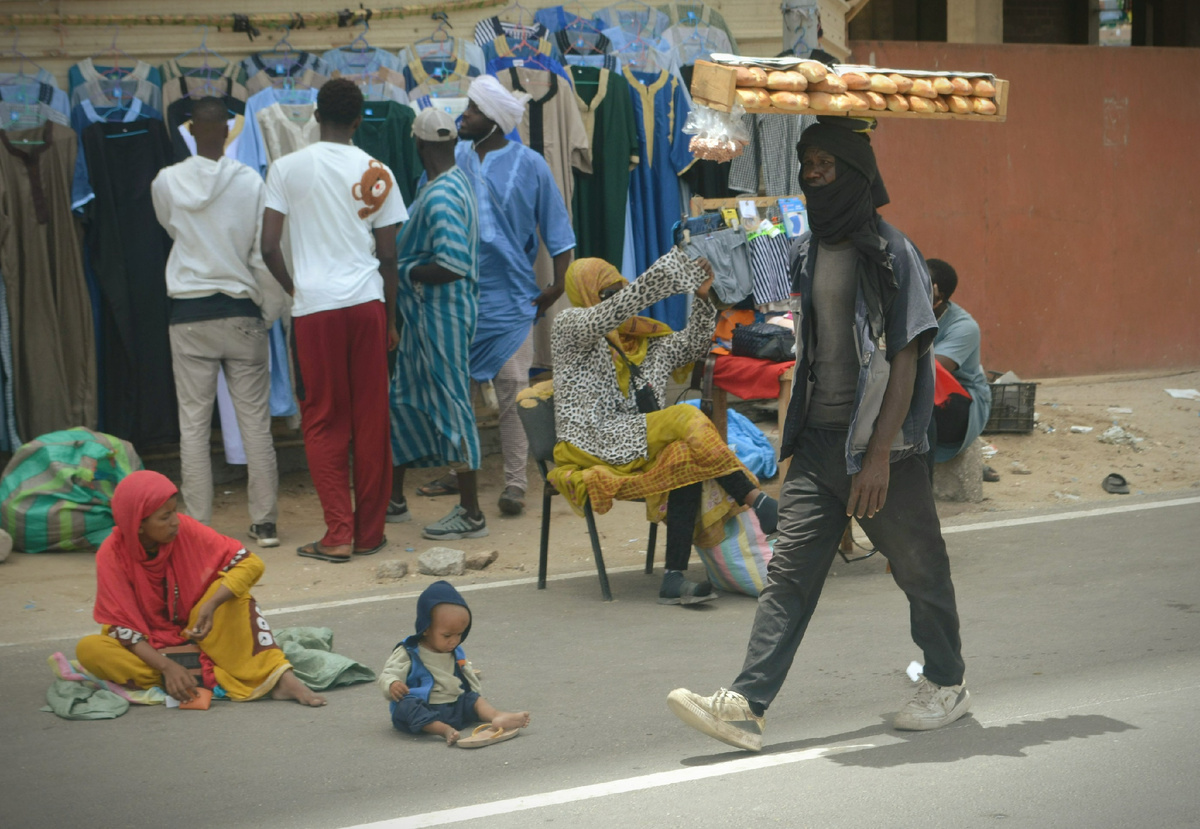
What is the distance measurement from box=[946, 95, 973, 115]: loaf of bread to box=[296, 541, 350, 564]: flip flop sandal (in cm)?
415

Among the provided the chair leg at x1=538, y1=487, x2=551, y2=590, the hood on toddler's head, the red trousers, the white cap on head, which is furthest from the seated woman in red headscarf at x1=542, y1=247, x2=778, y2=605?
the hood on toddler's head

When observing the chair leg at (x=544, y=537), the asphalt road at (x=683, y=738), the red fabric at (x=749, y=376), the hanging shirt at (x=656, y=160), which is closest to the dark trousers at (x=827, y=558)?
the asphalt road at (x=683, y=738)

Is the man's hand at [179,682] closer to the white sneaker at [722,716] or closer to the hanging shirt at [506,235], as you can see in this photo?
the white sneaker at [722,716]

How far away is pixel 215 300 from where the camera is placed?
735 cm

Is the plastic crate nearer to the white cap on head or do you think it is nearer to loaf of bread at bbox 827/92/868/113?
the white cap on head

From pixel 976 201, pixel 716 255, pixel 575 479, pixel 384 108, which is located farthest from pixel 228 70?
pixel 976 201

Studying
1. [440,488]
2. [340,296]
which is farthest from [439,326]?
[440,488]

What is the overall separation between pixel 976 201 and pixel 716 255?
3.68 m

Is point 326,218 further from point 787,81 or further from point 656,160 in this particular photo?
point 787,81

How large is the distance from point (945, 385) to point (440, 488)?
3.32 m

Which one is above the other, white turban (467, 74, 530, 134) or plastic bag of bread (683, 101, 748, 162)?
white turban (467, 74, 530, 134)

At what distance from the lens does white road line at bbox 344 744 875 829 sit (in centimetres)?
376

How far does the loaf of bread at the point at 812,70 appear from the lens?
4.12 meters

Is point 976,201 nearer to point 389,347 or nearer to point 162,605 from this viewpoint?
point 389,347
